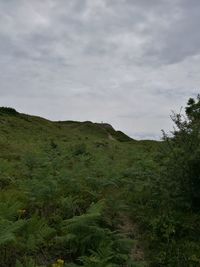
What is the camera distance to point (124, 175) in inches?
638

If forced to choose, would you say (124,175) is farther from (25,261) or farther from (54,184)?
(25,261)

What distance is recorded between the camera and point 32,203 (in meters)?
10.2

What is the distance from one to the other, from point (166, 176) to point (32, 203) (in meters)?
3.80

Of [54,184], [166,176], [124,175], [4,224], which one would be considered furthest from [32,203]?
[124,175]

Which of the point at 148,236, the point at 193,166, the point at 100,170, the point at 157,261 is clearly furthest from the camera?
the point at 100,170

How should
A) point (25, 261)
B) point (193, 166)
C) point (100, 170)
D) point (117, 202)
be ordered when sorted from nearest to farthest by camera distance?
1. point (25, 261)
2. point (117, 202)
3. point (193, 166)
4. point (100, 170)

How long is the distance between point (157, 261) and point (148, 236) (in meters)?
1.26

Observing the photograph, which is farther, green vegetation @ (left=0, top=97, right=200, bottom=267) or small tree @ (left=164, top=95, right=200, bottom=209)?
small tree @ (left=164, top=95, right=200, bottom=209)

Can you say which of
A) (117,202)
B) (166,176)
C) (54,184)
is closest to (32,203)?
(54,184)

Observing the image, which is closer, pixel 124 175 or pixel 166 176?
pixel 166 176

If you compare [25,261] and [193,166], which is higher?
[193,166]

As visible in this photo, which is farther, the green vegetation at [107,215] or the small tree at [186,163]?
the small tree at [186,163]

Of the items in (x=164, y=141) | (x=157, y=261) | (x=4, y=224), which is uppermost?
(x=164, y=141)

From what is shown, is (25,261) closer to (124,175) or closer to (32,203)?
(32,203)
